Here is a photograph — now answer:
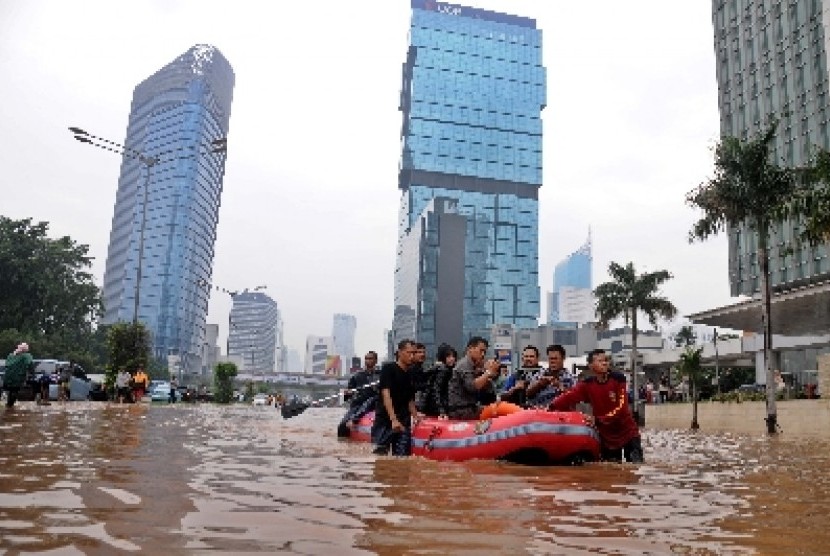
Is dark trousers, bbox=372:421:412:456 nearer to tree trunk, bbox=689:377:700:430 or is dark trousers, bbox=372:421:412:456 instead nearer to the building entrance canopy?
the building entrance canopy

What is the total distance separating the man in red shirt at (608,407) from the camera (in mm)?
8672

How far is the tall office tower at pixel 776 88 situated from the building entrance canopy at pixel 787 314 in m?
14.5

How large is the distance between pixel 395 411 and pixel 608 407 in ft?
8.70

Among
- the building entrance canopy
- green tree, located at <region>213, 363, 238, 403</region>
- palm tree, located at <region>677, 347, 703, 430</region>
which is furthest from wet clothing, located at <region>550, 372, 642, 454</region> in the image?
green tree, located at <region>213, 363, 238, 403</region>

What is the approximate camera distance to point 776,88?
188 ft

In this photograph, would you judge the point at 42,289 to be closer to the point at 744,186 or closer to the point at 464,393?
the point at 744,186

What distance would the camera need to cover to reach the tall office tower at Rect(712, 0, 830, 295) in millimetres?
52000

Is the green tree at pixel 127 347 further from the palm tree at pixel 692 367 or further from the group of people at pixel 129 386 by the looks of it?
the palm tree at pixel 692 367

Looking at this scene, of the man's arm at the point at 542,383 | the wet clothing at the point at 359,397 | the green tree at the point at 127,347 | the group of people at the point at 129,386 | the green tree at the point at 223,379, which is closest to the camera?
the man's arm at the point at 542,383

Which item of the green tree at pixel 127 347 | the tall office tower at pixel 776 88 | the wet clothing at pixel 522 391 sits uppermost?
the tall office tower at pixel 776 88

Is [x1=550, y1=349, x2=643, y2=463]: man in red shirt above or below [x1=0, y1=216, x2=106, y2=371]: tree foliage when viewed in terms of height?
below

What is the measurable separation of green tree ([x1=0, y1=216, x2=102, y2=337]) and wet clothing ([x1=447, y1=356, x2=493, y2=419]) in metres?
60.5

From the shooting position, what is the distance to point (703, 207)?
25875 millimetres

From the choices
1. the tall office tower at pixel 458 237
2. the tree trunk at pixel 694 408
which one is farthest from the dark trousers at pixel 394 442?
the tall office tower at pixel 458 237
